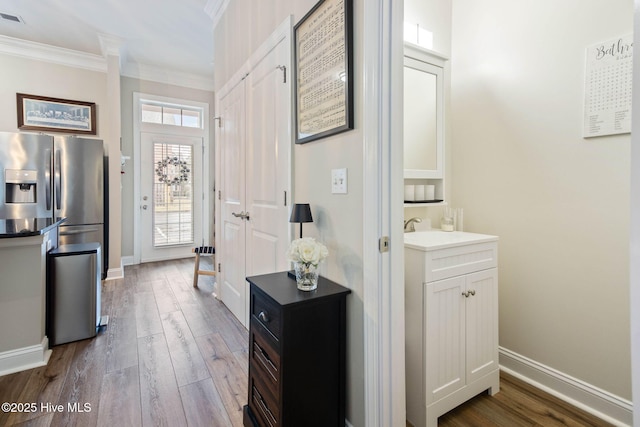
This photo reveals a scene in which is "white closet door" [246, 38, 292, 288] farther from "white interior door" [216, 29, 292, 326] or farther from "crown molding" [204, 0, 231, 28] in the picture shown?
"crown molding" [204, 0, 231, 28]

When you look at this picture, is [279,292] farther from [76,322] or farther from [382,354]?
[76,322]

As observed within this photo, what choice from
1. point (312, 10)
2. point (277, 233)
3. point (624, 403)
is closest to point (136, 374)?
point (277, 233)

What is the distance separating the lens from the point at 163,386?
6.24ft

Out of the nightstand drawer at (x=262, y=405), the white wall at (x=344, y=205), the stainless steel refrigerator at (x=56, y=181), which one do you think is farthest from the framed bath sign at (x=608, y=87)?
the stainless steel refrigerator at (x=56, y=181)

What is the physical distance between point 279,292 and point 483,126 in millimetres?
1808

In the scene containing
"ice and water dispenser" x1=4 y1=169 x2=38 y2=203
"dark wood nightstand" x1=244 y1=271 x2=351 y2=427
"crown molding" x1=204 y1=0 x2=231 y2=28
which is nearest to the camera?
"dark wood nightstand" x1=244 y1=271 x2=351 y2=427

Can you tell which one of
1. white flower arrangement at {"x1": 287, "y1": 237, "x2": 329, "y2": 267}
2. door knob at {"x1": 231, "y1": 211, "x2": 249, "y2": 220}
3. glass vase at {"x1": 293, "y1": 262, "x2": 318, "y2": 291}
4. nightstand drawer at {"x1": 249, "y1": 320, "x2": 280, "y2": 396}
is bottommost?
nightstand drawer at {"x1": 249, "y1": 320, "x2": 280, "y2": 396}

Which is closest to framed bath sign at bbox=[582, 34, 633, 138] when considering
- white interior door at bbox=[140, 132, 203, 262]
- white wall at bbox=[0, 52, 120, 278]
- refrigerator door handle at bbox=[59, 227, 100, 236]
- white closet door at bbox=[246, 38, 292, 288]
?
white closet door at bbox=[246, 38, 292, 288]

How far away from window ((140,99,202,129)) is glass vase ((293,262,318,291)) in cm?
471

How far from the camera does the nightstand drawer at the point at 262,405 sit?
1.36m

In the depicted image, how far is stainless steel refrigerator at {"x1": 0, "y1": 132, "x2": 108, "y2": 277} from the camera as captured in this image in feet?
11.9

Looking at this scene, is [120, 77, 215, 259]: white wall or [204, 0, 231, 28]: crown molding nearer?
[204, 0, 231, 28]: crown molding

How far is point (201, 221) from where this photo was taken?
18.1 ft

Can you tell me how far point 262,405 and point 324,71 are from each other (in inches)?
63.9
